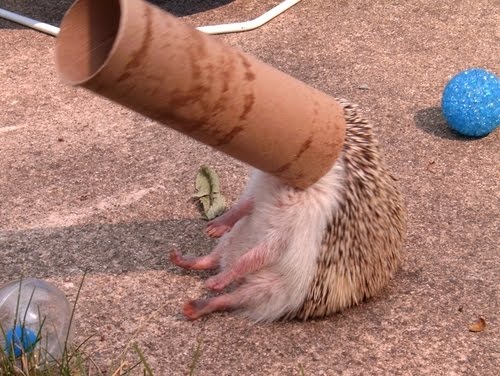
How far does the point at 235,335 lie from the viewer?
3572mm

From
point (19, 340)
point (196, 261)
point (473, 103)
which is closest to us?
point (19, 340)

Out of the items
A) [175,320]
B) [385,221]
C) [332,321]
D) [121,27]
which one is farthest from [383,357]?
[121,27]

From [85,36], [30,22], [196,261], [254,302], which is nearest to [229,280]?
[254,302]

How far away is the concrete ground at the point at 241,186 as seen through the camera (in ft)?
11.5

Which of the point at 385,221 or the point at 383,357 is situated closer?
the point at 383,357

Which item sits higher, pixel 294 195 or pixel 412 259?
pixel 294 195

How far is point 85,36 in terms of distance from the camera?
9.13 ft

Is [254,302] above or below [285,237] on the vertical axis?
below

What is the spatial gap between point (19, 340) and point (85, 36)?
1.13 m

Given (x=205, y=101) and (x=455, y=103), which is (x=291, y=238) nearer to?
(x=205, y=101)

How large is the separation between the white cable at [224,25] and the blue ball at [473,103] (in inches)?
74.5

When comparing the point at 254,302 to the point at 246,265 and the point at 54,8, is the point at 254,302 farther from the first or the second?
the point at 54,8

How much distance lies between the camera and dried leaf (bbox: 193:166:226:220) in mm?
4410

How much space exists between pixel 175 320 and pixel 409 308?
106 centimetres
